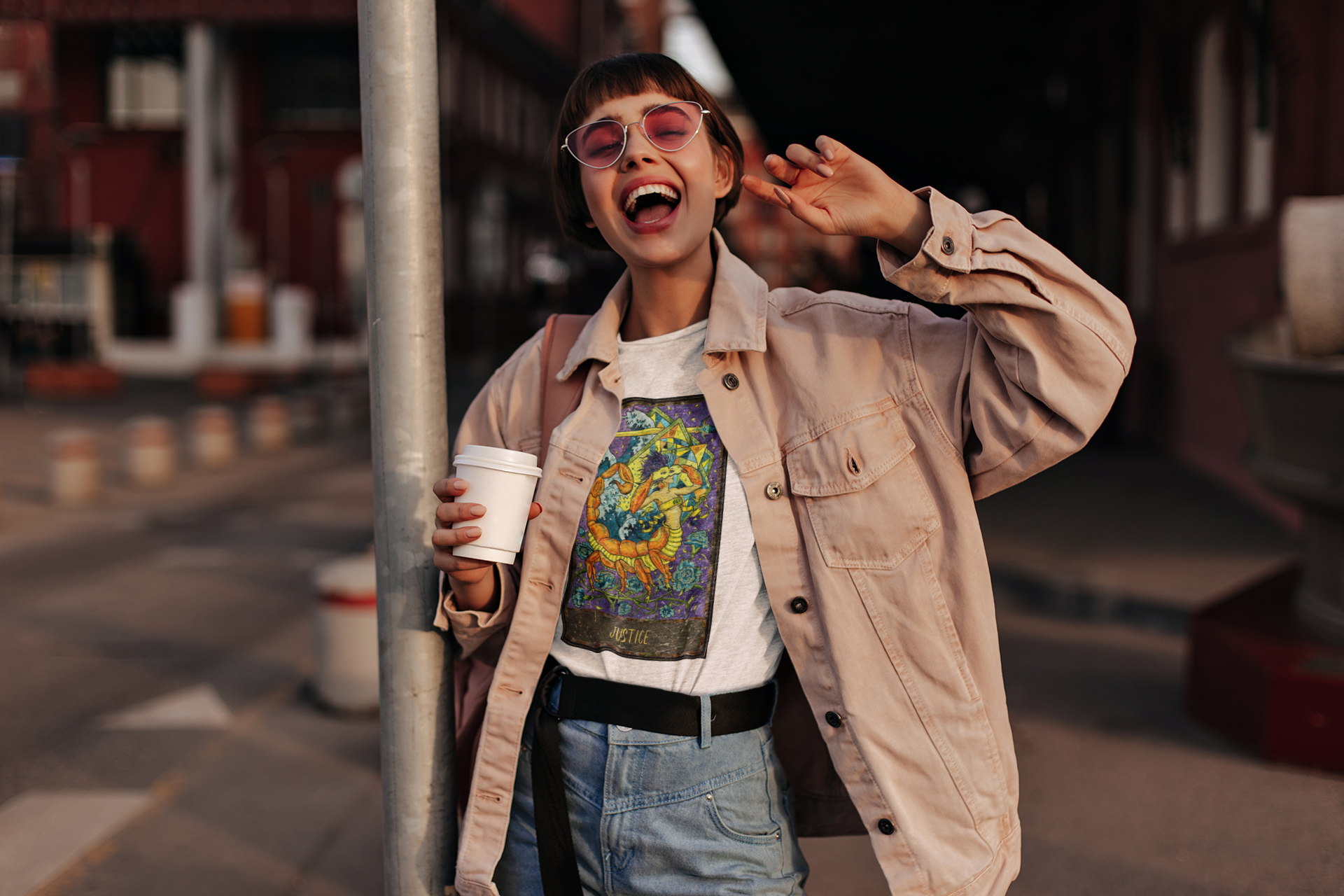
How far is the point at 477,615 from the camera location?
2057 mm

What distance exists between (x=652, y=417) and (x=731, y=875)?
750 mm

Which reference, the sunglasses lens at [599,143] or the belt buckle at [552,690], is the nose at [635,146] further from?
the belt buckle at [552,690]

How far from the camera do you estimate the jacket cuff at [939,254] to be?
1.76m

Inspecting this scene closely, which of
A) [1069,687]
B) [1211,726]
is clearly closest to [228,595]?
[1069,687]

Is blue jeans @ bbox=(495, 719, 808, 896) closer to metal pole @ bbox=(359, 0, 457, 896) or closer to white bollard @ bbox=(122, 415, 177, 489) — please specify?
metal pole @ bbox=(359, 0, 457, 896)

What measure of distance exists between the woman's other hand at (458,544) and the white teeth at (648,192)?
0.51 metres

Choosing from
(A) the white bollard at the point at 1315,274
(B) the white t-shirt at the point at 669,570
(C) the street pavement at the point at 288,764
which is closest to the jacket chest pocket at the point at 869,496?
(B) the white t-shirt at the point at 669,570

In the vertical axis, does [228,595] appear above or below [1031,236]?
below

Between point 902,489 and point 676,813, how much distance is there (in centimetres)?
62

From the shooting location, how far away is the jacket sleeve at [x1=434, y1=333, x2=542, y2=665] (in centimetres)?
208

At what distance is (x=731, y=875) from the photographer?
192 cm

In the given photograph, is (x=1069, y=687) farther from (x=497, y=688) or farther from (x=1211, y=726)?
(x=497, y=688)

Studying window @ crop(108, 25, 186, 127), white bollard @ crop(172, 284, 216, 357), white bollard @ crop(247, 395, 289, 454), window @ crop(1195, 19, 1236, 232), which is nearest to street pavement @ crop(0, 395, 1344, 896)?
window @ crop(1195, 19, 1236, 232)

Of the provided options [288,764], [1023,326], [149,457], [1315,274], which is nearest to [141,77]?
[149,457]
